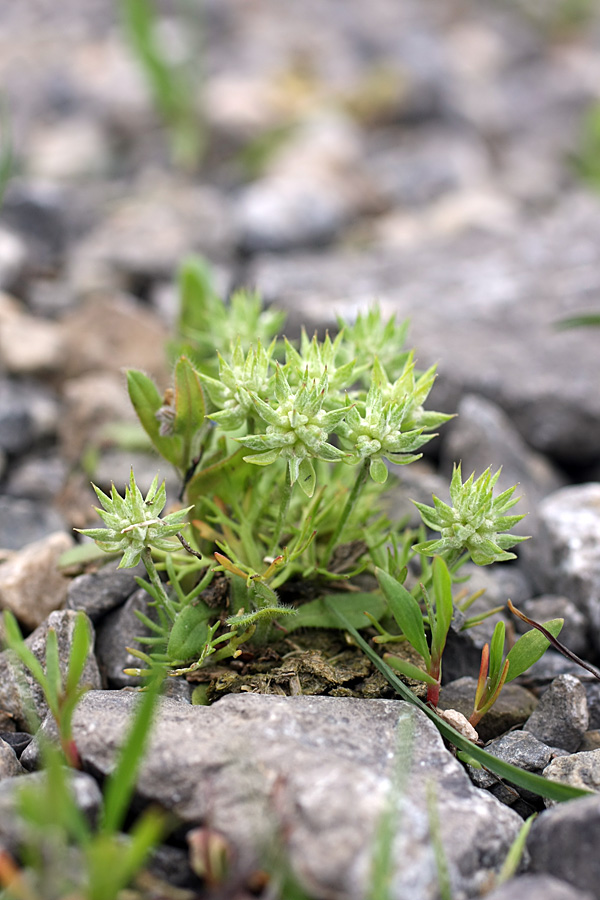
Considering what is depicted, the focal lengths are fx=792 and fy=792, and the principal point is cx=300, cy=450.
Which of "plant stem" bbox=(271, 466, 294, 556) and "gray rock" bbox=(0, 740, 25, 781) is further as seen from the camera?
"plant stem" bbox=(271, 466, 294, 556)

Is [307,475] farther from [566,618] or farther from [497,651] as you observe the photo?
[566,618]

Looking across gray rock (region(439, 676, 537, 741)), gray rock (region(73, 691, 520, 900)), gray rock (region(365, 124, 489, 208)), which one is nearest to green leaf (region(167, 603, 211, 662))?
gray rock (region(73, 691, 520, 900))

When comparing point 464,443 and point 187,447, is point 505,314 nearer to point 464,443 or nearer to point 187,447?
point 464,443

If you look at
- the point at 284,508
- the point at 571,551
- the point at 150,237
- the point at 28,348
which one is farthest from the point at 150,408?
the point at 150,237

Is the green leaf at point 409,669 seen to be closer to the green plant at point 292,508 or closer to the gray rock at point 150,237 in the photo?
the green plant at point 292,508

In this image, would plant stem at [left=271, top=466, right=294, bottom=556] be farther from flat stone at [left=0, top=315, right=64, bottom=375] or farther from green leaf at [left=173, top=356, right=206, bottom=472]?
flat stone at [left=0, top=315, right=64, bottom=375]

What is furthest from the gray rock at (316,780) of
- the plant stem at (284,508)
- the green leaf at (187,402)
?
the green leaf at (187,402)
